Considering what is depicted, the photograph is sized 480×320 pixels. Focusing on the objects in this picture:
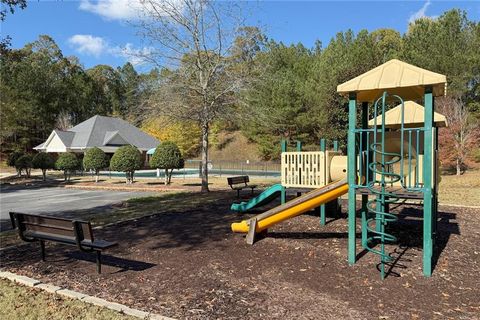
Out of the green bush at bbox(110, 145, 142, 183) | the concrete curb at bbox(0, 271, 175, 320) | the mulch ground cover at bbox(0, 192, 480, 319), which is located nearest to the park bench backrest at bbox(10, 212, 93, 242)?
the mulch ground cover at bbox(0, 192, 480, 319)

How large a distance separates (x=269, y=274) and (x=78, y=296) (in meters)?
2.34

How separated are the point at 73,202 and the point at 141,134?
32.8 metres

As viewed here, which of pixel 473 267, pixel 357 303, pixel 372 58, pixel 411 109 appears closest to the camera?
pixel 357 303

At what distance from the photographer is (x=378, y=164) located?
19.4 ft

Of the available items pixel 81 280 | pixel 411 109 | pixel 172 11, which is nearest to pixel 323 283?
pixel 81 280

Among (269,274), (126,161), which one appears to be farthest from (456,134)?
(269,274)

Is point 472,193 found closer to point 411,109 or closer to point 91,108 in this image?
point 411,109

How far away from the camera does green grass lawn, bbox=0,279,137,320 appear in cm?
402

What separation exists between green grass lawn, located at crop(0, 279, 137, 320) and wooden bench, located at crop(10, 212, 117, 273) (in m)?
0.85

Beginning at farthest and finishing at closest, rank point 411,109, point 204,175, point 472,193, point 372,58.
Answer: point 372,58 → point 204,175 → point 472,193 → point 411,109

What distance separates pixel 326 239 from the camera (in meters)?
7.07

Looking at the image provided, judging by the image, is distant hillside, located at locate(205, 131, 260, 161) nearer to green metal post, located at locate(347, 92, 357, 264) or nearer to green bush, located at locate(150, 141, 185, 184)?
green bush, located at locate(150, 141, 185, 184)

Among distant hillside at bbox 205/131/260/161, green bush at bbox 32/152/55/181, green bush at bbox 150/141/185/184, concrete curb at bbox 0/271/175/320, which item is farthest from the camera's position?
distant hillside at bbox 205/131/260/161

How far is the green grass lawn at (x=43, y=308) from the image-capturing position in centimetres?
402
